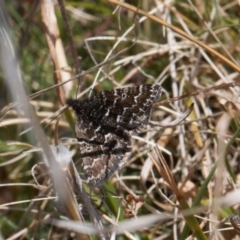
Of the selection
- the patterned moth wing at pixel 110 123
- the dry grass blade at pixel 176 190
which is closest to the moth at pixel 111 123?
the patterned moth wing at pixel 110 123

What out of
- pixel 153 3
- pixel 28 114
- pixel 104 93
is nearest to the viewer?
pixel 28 114

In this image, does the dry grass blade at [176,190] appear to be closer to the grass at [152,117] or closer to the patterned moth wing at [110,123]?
the grass at [152,117]

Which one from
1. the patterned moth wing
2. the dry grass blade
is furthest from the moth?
the dry grass blade

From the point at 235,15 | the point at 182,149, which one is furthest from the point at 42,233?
the point at 235,15

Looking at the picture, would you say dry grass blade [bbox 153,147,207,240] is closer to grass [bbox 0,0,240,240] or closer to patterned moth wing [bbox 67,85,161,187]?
grass [bbox 0,0,240,240]

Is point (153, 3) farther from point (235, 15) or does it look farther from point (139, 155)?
point (139, 155)

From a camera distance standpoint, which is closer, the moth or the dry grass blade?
the dry grass blade
